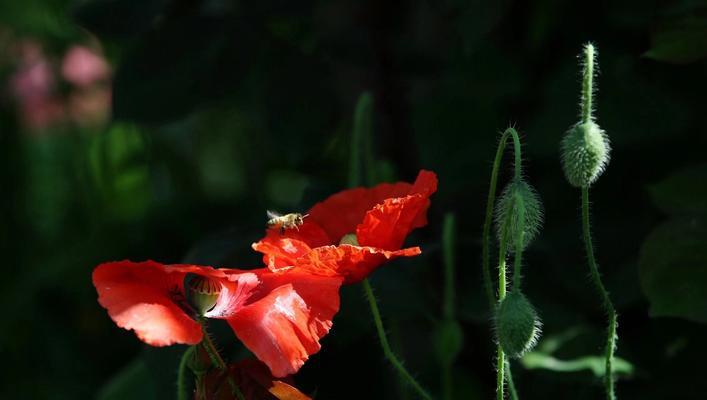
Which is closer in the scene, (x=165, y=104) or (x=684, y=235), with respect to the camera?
(x=684, y=235)

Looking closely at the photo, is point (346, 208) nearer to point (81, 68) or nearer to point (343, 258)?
point (343, 258)

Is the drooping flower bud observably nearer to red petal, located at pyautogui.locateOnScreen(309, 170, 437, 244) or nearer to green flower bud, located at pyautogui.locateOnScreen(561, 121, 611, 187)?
red petal, located at pyautogui.locateOnScreen(309, 170, 437, 244)

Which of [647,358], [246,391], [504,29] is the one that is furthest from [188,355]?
[504,29]

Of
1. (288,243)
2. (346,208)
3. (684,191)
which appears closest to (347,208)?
(346,208)

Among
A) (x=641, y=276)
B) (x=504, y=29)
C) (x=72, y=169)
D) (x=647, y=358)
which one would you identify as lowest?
(x=72, y=169)

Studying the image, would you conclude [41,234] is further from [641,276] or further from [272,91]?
[641,276]

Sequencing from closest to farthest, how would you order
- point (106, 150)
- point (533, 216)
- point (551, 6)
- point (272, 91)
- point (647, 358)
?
point (533, 216)
point (647, 358)
point (272, 91)
point (551, 6)
point (106, 150)

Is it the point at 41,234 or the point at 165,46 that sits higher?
the point at 165,46

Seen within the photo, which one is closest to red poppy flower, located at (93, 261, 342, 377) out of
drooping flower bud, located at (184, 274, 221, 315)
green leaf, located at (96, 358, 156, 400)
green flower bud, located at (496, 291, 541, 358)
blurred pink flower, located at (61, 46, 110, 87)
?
drooping flower bud, located at (184, 274, 221, 315)
